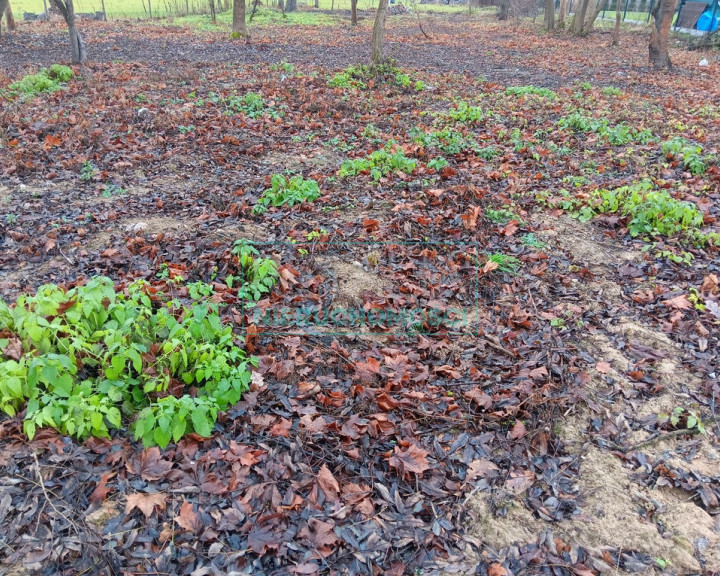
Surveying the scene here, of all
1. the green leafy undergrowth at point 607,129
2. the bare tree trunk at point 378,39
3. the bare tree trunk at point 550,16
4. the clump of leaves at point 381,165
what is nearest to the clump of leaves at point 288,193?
the clump of leaves at point 381,165

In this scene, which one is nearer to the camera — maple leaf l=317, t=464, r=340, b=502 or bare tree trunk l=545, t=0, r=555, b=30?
maple leaf l=317, t=464, r=340, b=502

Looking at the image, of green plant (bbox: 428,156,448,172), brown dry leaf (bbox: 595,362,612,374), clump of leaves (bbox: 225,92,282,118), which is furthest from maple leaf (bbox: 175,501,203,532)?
clump of leaves (bbox: 225,92,282,118)

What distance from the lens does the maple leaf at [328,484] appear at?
286 cm

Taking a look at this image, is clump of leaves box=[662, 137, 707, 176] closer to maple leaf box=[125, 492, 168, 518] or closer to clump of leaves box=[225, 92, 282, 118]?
clump of leaves box=[225, 92, 282, 118]

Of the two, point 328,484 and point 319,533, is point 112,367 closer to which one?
point 328,484

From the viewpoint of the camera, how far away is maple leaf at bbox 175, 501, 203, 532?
2.62 meters

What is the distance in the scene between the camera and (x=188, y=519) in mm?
2658

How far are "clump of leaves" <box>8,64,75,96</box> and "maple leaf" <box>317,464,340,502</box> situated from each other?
10712mm

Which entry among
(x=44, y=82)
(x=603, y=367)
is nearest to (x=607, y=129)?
(x=603, y=367)

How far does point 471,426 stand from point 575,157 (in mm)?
5925

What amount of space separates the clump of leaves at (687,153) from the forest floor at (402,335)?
41 millimetres

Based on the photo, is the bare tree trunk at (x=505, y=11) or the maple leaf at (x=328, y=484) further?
the bare tree trunk at (x=505, y=11)

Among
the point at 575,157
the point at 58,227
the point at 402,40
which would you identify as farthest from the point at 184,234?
the point at 402,40

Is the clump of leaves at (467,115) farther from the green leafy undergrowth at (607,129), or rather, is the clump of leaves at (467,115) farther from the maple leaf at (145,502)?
the maple leaf at (145,502)
